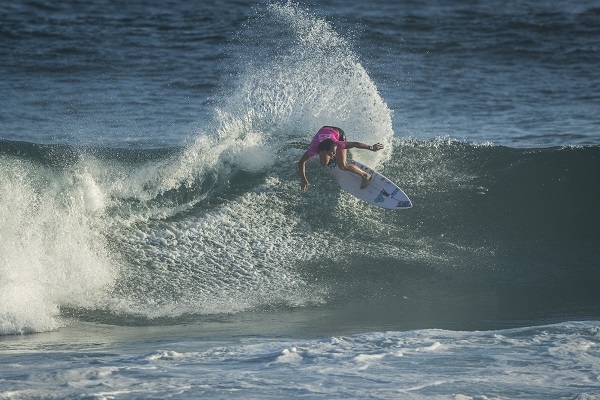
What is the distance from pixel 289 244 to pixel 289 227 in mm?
398

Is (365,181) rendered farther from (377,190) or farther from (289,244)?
(289,244)

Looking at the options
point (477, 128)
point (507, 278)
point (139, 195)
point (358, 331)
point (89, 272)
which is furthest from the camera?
point (477, 128)

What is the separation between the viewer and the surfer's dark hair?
11.6 metres

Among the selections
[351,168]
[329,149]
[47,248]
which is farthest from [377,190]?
[47,248]

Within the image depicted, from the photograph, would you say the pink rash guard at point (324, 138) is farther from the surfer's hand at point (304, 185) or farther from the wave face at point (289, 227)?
the wave face at point (289, 227)

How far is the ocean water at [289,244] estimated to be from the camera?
788cm

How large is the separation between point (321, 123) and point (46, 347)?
20.8 feet

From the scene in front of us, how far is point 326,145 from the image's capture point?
458 inches

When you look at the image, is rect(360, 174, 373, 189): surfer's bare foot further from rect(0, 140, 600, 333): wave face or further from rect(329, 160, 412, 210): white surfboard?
rect(0, 140, 600, 333): wave face

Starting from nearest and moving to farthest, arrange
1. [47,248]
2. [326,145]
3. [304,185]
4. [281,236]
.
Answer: [47,248] < [304,185] < [326,145] < [281,236]

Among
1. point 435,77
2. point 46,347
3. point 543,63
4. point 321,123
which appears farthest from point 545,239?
point 543,63

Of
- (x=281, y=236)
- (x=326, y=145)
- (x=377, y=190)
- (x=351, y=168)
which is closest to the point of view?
(x=326, y=145)

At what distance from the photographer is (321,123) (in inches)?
543

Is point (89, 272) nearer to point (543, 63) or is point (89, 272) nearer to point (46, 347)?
point (46, 347)
